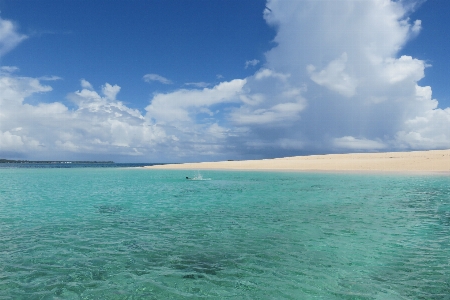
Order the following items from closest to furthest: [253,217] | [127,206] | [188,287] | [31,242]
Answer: [188,287] → [31,242] → [253,217] → [127,206]

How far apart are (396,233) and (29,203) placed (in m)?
29.1

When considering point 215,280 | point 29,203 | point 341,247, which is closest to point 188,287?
point 215,280

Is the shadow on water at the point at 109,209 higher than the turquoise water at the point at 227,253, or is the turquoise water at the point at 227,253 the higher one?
the shadow on water at the point at 109,209

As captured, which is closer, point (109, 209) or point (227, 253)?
point (227, 253)

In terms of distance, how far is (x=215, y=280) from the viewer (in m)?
10.2

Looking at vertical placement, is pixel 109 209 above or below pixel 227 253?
above

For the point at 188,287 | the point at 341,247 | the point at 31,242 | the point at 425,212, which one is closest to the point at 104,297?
the point at 188,287

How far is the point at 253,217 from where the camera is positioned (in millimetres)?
20953

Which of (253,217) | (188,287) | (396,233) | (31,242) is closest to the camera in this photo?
(188,287)

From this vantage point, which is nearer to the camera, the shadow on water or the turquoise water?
the turquoise water

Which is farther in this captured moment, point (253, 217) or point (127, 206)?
point (127, 206)

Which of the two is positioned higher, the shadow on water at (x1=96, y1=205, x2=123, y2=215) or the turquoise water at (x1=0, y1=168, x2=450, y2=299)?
the shadow on water at (x1=96, y1=205, x2=123, y2=215)

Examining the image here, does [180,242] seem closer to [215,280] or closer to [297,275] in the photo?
[215,280]

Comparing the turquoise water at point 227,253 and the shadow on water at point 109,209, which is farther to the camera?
the shadow on water at point 109,209
